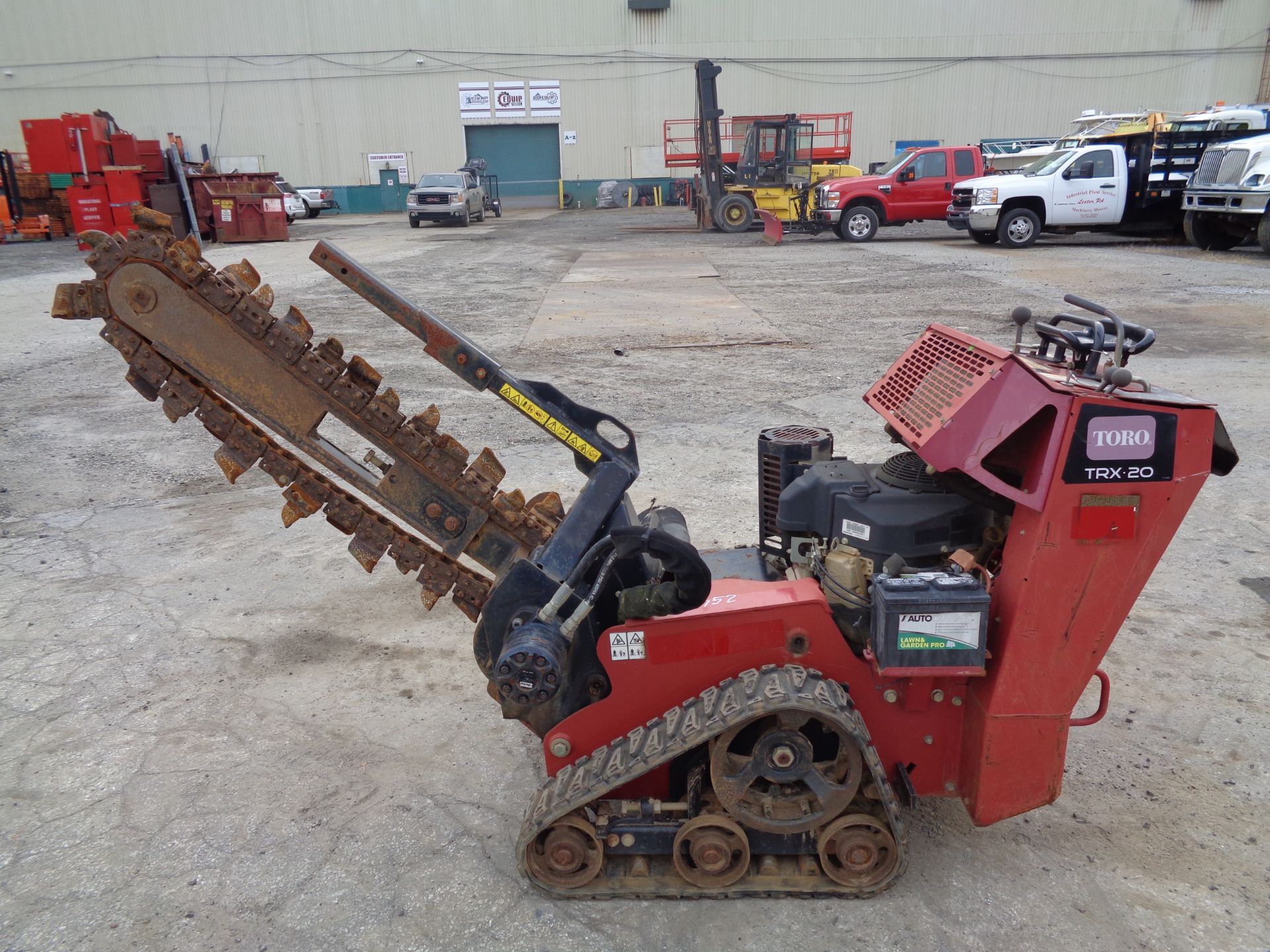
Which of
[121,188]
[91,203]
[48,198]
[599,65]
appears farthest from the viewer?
[599,65]

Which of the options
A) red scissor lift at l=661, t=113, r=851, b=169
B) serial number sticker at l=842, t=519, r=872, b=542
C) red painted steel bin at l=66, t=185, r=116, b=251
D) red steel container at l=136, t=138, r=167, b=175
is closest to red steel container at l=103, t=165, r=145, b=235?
red painted steel bin at l=66, t=185, r=116, b=251

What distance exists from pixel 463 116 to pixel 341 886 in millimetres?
45620

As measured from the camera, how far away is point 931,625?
267cm

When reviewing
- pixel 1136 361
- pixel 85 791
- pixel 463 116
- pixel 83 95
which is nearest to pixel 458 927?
pixel 85 791

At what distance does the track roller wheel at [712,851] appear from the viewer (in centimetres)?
280

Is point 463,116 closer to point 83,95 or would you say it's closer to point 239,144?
point 239,144

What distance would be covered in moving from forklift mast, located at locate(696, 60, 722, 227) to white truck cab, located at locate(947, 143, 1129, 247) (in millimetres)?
8084

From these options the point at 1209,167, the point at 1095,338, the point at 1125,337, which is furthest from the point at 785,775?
the point at 1209,167

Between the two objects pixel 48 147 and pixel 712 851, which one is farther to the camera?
pixel 48 147

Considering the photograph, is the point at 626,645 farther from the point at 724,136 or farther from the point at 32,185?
the point at 724,136

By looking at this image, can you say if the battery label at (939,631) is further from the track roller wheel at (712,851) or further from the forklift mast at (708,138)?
the forklift mast at (708,138)

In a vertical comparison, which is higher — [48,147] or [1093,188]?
[48,147]

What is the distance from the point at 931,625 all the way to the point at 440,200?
3255 centimetres

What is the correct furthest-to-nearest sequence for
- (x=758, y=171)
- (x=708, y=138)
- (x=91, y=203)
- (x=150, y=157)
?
(x=708, y=138), (x=758, y=171), (x=150, y=157), (x=91, y=203)
